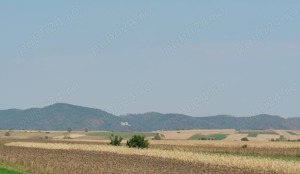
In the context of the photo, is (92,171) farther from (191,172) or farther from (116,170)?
(191,172)

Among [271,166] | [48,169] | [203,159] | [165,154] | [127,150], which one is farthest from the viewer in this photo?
[127,150]

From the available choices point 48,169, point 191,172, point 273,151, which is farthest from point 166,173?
point 273,151

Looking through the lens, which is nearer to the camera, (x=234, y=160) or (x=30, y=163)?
(x=30, y=163)

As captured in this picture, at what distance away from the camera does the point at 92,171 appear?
44.3m

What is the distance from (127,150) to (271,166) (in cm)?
3719

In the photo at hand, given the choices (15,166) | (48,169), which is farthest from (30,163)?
(48,169)

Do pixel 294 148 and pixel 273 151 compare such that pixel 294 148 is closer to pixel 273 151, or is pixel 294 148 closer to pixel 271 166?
pixel 273 151

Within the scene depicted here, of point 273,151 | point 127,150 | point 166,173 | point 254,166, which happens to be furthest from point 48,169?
point 273,151

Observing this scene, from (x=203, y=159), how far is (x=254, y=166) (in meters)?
10.0

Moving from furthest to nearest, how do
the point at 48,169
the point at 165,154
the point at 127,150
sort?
1. the point at 127,150
2. the point at 165,154
3. the point at 48,169

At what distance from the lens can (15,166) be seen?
5459 cm

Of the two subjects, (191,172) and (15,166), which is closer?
(191,172)

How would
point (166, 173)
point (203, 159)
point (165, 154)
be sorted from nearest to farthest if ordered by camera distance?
point (166, 173) < point (203, 159) < point (165, 154)

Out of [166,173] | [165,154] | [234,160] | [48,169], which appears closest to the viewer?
[166,173]
